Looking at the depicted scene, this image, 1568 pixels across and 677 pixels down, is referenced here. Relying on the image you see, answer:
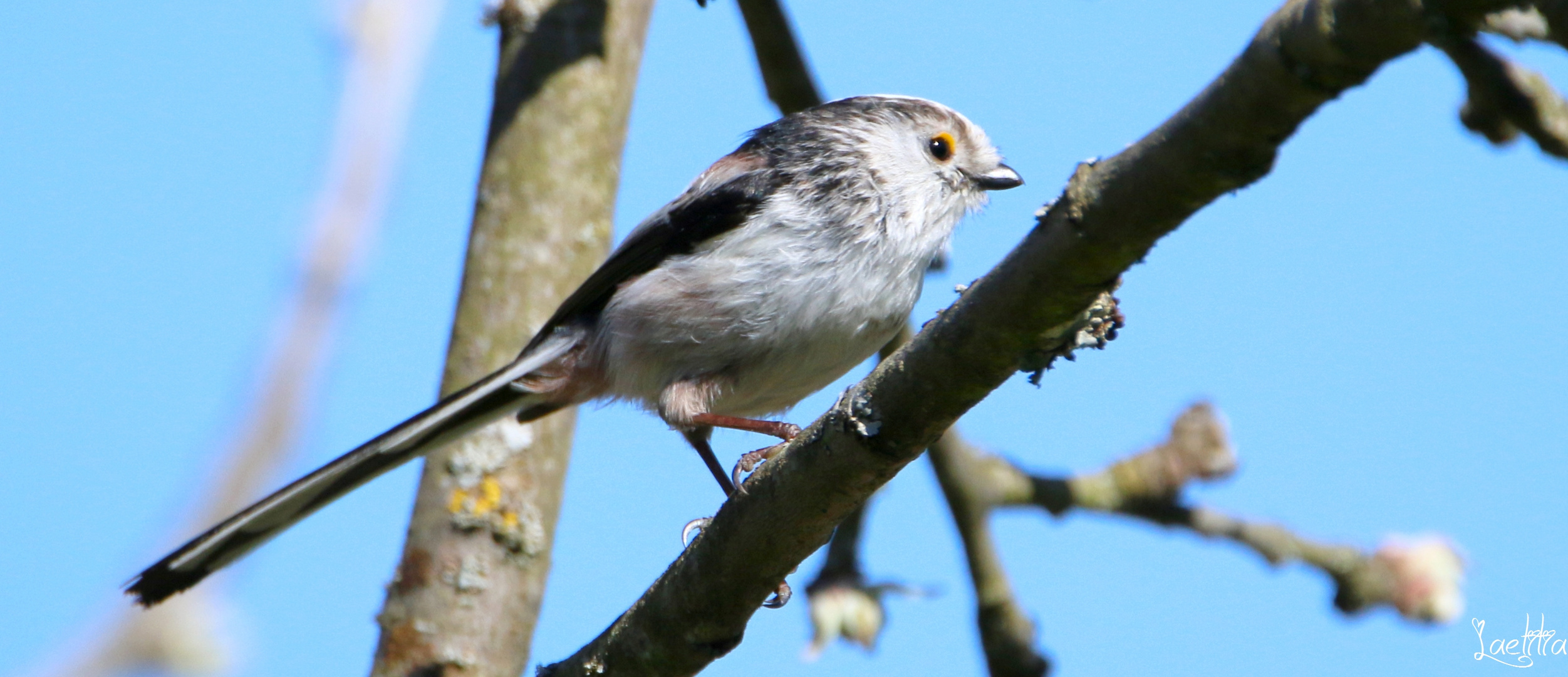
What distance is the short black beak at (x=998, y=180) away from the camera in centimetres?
370

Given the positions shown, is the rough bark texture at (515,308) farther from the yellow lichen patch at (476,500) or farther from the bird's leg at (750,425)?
the bird's leg at (750,425)

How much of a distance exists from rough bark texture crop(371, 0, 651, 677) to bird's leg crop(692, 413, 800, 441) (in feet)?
2.24

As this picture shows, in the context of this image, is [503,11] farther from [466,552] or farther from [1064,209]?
[1064,209]

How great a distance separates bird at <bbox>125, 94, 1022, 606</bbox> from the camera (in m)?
3.22

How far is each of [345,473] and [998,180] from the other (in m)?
2.08

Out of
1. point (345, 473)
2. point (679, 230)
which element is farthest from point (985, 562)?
point (345, 473)

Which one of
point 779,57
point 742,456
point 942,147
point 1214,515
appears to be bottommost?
point 742,456

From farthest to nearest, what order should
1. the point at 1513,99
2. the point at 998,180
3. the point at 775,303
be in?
the point at 998,180, the point at 775,303, the point at 1513,99

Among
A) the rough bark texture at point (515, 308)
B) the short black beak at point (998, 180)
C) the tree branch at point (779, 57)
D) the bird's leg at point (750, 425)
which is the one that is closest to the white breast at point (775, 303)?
the bird's leg at point (750, 425)

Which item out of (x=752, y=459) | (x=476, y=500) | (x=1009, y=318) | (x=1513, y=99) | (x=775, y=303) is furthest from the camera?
(x=476, y=500)

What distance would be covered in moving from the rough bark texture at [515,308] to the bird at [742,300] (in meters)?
0.16

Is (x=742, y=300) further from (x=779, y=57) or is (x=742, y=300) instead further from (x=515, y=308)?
(x=779, y=57)

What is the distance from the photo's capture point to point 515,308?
12.3 ft

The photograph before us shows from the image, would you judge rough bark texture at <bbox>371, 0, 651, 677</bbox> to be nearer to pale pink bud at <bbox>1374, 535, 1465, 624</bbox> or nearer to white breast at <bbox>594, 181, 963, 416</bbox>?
white breast at <bbox>594, 181, 963, 416</bbox>
